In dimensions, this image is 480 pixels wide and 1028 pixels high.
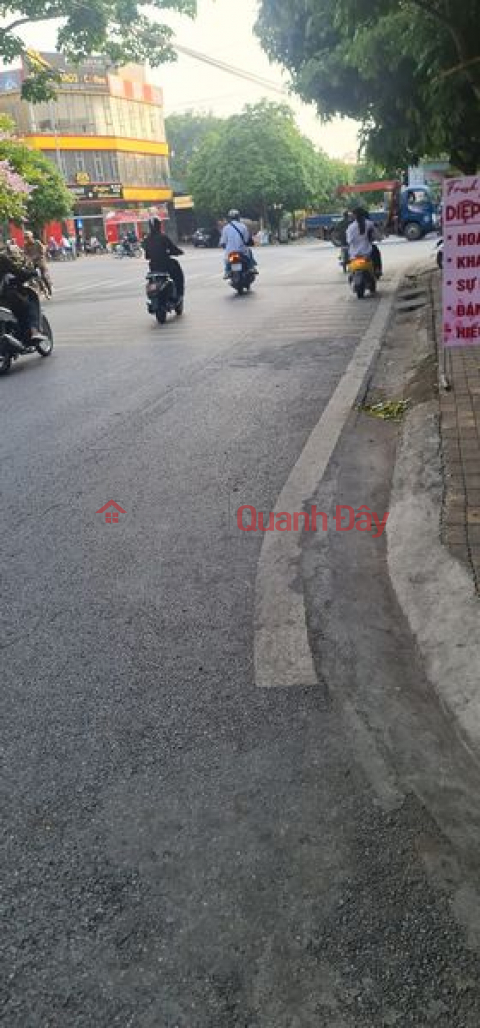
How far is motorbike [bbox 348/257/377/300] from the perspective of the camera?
1398 cm

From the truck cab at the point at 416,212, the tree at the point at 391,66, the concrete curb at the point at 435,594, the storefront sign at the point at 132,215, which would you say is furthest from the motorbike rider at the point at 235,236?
the storefront sign at the point at 132,215

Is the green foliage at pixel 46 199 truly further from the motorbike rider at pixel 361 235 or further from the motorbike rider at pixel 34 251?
the motorbike rider at pixel 361 235

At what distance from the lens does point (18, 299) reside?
9.48 m

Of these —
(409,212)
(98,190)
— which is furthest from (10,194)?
(98,190)

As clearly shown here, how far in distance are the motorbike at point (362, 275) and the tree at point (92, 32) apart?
7.31m

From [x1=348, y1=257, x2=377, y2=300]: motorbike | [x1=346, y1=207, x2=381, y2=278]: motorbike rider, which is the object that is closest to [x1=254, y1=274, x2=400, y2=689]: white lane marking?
[x1=346, y1=207, x2=381, y2=278]: motorbike rider

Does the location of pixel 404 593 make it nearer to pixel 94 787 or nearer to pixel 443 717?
pixel 443 717

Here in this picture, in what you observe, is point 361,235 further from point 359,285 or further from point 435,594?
point 435,594

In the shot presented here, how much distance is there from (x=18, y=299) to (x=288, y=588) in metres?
7.35

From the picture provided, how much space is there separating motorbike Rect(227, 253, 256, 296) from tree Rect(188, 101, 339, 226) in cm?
4229

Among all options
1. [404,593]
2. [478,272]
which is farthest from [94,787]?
[478,272]

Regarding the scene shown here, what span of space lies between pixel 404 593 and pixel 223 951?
6.04 feet

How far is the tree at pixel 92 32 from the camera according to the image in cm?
1551

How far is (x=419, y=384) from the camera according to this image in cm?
683
